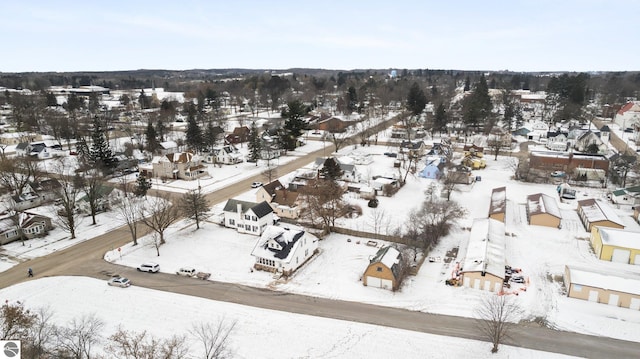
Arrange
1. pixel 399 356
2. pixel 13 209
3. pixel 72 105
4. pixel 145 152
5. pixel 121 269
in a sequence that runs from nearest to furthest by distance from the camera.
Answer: pixel 399 356
pixel 121 269
pixel 13 209
pixel 145 152
pixel 72 105

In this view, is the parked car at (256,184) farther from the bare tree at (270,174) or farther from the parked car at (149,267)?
the parked car at (149,267)

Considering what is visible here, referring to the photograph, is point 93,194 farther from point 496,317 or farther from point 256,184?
point 496,317

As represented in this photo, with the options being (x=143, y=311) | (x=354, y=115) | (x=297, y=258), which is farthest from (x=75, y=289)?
(x=354, y=115)

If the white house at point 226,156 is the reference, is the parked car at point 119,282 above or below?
below

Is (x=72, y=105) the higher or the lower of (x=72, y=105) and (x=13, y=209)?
the higher

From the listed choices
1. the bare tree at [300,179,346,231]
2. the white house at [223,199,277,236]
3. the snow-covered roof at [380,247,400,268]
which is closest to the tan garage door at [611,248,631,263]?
the snow-covered roof at [380,247,400,268]

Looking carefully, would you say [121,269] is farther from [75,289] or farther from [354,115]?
[354,115]

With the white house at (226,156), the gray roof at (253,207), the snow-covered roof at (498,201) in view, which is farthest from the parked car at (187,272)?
the white house at (226,156)

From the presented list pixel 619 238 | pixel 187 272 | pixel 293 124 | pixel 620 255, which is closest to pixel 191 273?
pixel 187 272
